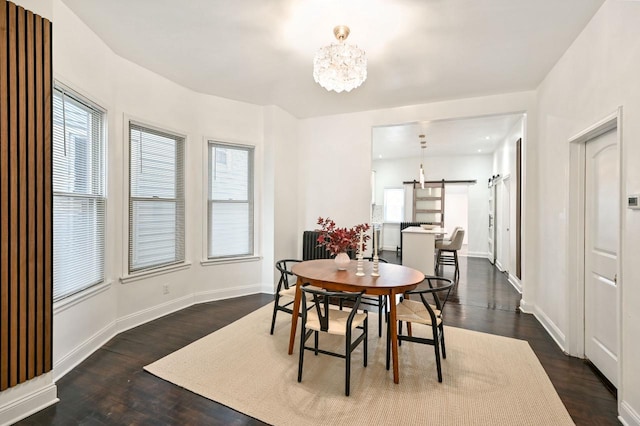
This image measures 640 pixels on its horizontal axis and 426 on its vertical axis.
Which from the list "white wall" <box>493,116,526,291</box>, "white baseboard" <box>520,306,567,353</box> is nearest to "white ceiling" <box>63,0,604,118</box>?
"white wall" <box>493,116,526,291</box>

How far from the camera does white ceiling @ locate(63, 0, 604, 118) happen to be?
7.84 feet

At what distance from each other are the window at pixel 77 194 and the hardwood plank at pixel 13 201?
21.5 inches

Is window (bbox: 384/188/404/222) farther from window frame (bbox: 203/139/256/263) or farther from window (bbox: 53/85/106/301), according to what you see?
window (bbox: 53/85/106/301)

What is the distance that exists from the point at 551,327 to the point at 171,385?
3692 mm

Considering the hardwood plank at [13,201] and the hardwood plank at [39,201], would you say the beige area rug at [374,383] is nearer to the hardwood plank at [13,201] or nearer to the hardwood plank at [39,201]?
the hardwood plank at [39,201]

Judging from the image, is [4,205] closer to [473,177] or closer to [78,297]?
[78,297]

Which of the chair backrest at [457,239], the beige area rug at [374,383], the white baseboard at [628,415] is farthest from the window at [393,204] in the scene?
the white baseboard at [628,415]

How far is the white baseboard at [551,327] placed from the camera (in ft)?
9.71

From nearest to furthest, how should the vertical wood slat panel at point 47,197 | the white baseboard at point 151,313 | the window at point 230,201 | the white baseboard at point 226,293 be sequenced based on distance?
the vertical wood slat panel at point 47,197 < the white baseboard at point 151,313 < the white baseboard at point 226,293 < the window at point 230,201

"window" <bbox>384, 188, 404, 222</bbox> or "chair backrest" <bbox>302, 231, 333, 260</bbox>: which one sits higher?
"window" <bbox>384, 188, 404, 222</bbox>

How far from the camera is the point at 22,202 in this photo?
1.93 metres

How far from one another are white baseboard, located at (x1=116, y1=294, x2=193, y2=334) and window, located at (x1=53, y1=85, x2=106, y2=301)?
0.60 meters

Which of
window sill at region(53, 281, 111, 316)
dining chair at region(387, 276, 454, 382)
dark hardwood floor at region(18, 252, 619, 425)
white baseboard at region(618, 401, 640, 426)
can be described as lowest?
dark hardwood floor at region(18, 252, 619, 425)

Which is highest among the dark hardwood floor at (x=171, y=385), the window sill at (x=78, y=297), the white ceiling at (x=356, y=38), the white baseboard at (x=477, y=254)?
the white ceiling at (x=356, y=38)
